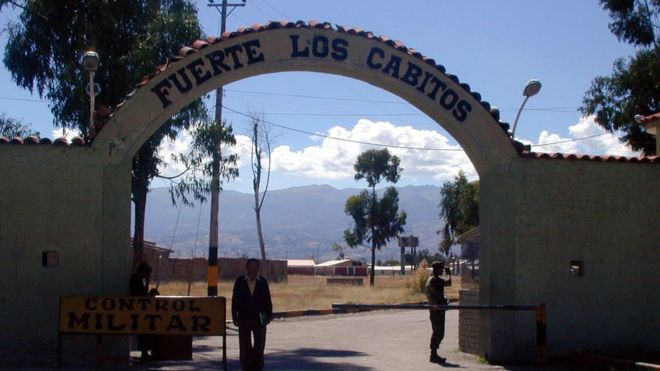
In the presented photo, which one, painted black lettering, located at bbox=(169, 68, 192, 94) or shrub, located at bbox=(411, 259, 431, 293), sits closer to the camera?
painted black lettering, located at bbox=(169, 68, 192, 94)

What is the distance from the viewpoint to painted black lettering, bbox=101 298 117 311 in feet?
39.3

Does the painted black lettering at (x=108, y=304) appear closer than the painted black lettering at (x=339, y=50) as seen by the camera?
Yes

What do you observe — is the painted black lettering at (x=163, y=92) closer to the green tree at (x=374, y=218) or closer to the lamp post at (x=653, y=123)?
the lamp post at (x=653, y=123)

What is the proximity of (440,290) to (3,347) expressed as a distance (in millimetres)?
6559

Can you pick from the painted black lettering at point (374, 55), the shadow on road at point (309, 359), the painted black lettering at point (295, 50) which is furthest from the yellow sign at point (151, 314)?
the painted black lettering at point (374, 55)

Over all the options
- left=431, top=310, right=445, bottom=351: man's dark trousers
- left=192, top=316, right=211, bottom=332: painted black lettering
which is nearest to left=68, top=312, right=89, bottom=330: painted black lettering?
left=192, top=316, right=211, bottom=332: painted black lettering

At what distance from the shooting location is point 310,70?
44.5ft

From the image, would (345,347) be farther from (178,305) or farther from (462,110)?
(178,305)

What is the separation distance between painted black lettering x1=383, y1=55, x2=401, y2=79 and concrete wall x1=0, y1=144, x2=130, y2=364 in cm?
426

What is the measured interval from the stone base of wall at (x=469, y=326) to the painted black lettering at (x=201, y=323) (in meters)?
4.70

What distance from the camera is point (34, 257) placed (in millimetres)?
12523

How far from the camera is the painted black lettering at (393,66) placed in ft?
44.8

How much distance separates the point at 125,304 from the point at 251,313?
6.51ft

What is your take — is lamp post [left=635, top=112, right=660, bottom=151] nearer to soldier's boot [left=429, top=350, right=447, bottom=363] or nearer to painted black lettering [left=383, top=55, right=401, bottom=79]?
painted black lettering [left=383, top=55, right=401, bottom=79]
